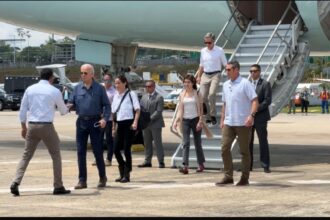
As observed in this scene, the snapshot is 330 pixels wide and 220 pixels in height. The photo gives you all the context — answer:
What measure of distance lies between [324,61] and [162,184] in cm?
8168

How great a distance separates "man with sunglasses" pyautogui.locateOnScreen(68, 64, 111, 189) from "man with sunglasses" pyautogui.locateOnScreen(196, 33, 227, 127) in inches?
118

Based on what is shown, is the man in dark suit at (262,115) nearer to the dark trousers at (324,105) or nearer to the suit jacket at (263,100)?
the suit jacket at (263,100)

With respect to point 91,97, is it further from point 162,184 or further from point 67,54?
point 67,54

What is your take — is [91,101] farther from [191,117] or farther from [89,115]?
[191,117]

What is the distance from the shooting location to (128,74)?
1595 centimetres

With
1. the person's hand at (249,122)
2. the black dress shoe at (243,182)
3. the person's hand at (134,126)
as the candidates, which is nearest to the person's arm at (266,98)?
the person's hand at (249,122)

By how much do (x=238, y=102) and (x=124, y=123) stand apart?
189 centimetres

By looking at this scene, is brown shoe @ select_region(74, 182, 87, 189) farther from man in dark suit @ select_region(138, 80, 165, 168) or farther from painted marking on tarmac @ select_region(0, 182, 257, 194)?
man in dark suit @ select_region(138, 80, 165, 168)

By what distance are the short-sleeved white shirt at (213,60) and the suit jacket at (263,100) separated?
98cm

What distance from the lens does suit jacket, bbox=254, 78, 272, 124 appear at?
12320 mm

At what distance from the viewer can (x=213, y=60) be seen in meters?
13.0

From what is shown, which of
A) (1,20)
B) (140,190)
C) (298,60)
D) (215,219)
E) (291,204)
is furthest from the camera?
(1,20)

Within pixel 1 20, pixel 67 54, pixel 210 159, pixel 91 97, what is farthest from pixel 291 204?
pixel 67 54

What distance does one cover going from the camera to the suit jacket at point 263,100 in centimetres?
1232
